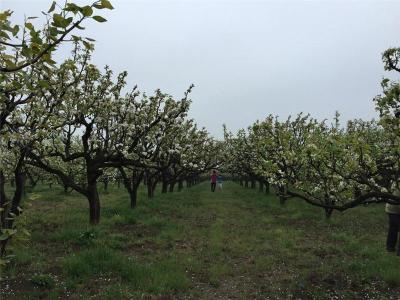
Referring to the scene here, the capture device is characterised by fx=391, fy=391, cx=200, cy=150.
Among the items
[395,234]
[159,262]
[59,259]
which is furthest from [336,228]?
[59,259]

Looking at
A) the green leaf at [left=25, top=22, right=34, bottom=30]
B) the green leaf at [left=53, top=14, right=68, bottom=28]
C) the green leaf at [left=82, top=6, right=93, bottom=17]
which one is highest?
the green leaf at [left=25, top=22, right=34, bottom=30]

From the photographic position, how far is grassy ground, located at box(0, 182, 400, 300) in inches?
390

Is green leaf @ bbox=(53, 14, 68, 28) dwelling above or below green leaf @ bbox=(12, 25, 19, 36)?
above

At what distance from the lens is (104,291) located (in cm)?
955

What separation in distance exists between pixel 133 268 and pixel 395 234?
9.21 metres

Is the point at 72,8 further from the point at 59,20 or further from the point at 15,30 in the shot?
the point at 15,30

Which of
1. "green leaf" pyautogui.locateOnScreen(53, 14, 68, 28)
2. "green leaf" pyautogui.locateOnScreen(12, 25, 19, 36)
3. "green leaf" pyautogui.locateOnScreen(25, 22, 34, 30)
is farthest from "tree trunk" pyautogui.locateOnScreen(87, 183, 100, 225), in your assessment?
"green leaf" pyautogui.locateOnScreen(53, 14, 68, 28)

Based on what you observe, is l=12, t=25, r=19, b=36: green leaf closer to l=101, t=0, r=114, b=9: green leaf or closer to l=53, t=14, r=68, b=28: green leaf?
l=53, t=14, r=68, b=28: green leaf

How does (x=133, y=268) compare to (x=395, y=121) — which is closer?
(x=395, y=121)

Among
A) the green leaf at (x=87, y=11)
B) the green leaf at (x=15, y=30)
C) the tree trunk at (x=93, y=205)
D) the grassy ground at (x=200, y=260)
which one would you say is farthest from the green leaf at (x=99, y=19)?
the tree trunk at (x=93, y=205)

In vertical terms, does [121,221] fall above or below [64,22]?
below

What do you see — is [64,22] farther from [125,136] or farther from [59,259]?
[125,136]

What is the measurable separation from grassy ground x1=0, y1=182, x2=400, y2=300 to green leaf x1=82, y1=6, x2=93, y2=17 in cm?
349

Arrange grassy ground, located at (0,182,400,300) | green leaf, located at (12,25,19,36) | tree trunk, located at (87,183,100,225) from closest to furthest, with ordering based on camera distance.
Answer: green leaf, located at (12,25,19,36), grassy ground, located at (0,182,400,300), tree trunk, located at (87,183,100,225)
